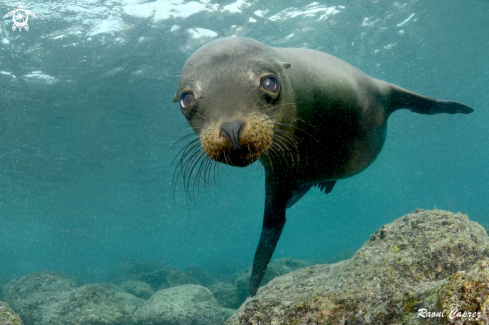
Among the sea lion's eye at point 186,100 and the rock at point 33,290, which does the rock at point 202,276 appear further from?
the sea lion's eye at point 186,100

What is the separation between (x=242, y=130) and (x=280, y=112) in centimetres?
62

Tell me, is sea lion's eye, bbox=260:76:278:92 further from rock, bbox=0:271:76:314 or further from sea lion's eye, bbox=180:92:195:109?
rock, bbox=0:271:76:314

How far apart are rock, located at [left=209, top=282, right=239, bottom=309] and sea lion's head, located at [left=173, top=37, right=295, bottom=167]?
8162 mm

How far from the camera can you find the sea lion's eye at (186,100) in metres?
2.21

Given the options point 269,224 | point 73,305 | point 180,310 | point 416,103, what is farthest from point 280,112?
point 73,305

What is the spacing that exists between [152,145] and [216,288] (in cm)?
1136

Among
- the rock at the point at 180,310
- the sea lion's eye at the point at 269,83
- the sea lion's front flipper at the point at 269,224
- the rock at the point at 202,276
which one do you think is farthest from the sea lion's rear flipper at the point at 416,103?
the rock at the point at 202,276

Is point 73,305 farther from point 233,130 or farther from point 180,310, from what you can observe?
point 233,130

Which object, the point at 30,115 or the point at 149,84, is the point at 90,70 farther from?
the point at 30,115

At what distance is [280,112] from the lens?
7.63ft

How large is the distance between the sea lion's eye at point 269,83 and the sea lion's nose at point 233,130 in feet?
1.57

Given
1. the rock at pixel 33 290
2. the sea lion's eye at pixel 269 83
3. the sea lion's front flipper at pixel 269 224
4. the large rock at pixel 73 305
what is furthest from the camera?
the rock at pixel 33 290

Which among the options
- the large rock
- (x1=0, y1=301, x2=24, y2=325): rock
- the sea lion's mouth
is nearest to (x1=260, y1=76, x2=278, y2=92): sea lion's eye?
the sea lion's mouth

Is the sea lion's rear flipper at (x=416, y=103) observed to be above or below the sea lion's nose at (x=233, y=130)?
below
